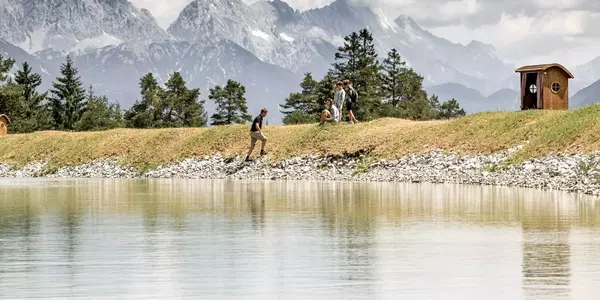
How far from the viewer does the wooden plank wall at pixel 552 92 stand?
55.6 m

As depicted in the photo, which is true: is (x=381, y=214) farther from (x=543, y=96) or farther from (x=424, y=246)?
(x=543, y=96)

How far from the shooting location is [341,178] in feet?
155

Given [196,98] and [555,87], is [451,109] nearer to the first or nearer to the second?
[196,98]

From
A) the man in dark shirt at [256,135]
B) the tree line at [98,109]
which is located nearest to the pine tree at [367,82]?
the tree line at [98,109]

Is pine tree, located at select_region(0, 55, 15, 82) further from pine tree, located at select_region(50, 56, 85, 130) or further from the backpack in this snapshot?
the backpack

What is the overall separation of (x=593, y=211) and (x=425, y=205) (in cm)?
502

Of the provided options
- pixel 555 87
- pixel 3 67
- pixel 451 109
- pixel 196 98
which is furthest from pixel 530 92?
pixel 451 109

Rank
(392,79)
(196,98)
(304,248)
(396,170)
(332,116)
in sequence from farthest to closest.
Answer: (196,98) < (392,79) < (332,116) < (396,170) < (304,248)

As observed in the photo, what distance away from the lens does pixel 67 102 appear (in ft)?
522

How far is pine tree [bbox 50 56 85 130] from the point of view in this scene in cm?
15688

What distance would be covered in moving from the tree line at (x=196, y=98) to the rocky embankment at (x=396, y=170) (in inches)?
2358

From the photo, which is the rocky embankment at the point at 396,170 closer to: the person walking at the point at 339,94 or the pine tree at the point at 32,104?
the person walking at the point at 339,94

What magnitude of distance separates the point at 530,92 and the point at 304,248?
139ft

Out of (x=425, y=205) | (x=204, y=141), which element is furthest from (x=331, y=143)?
(x=425, y=205)
